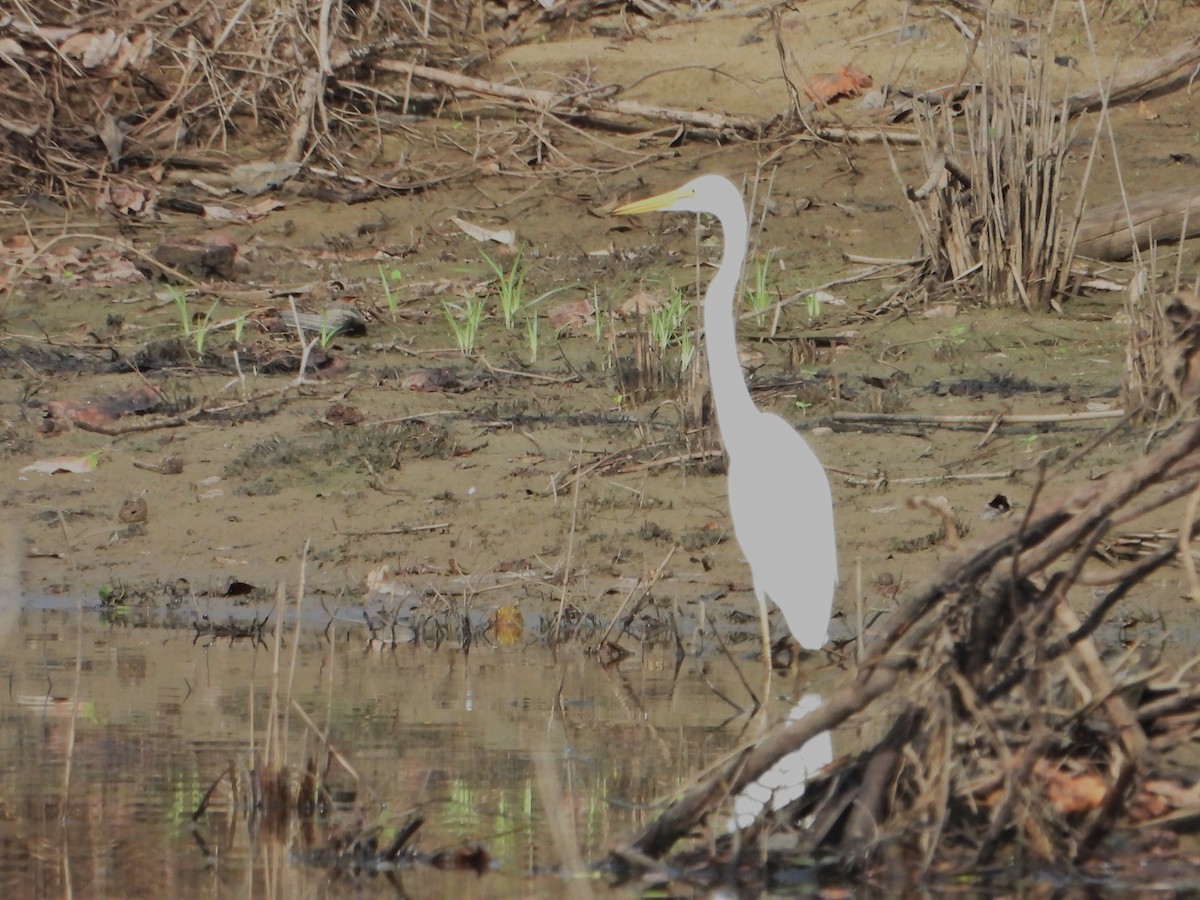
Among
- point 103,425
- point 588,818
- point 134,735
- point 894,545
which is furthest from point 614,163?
point 588,818

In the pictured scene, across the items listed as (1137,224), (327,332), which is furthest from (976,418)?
(327,332)

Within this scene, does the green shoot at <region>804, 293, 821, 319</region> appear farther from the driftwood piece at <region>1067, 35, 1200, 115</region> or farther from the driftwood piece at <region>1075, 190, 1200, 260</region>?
the driftwood piece at <region>1067, 35, 1200, 115</region>

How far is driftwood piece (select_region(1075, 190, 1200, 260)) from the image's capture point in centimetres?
933

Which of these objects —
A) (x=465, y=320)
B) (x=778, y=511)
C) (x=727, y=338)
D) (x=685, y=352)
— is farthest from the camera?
(x=465, y=320)

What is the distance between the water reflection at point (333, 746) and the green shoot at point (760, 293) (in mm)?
3196

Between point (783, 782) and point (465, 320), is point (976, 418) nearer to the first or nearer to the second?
point (465, 320)

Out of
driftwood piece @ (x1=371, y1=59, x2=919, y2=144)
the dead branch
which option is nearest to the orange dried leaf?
driftwood piece @ (x1=371, y1=59, x2=919, y2=144)

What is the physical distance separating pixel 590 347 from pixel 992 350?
189 centimetres

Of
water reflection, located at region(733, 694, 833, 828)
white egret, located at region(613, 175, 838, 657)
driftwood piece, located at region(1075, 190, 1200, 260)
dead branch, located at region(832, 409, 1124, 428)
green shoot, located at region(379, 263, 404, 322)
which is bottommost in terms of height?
water reflection, located at region(733, 694, 833, 828)

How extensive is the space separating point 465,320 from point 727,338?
315 cm

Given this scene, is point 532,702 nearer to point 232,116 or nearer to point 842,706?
point 842,706

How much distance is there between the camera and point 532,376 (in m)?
8.62

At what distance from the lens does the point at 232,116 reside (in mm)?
12328

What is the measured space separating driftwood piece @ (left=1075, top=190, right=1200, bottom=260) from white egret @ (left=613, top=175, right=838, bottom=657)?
362 centimetres
